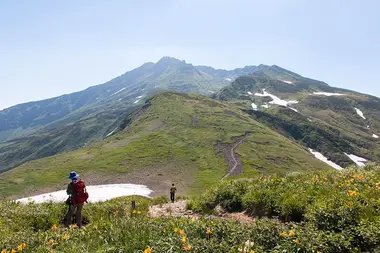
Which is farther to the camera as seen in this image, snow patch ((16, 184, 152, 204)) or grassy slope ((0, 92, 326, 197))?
grassy slope ((0, 92, 326, 197))

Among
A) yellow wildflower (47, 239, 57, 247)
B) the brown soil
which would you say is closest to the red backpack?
yellow wildflower (47, 239, 57, 247)

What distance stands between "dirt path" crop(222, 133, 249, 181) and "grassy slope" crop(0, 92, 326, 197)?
7.99 ft

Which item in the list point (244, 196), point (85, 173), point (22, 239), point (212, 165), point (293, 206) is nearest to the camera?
point (22, 239)

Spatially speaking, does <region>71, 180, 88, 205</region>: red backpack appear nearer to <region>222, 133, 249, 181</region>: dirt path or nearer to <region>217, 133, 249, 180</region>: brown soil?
<region>222, 133, 249, 181</region>: dirt path

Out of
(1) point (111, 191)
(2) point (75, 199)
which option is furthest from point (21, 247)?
(1) point (111, 191)

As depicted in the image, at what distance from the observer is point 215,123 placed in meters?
177

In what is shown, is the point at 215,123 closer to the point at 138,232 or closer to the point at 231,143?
the point at 231,143

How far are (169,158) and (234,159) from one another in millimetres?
25987

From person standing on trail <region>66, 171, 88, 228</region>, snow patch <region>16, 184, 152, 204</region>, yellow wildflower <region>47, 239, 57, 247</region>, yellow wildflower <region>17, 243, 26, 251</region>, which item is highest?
yellow wildflower <region>17, 243, 26, 251</region>

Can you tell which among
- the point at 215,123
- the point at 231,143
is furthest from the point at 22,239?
the point at 215,123

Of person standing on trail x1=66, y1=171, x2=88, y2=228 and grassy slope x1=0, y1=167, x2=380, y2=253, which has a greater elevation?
grassy slope x1=0, y1=167, x2=380, y2=253

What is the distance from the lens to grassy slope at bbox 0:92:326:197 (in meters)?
104

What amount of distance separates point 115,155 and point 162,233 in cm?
12606

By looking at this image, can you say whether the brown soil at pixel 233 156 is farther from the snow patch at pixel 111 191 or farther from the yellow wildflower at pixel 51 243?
the yellow wildflower at pixel 51 243
